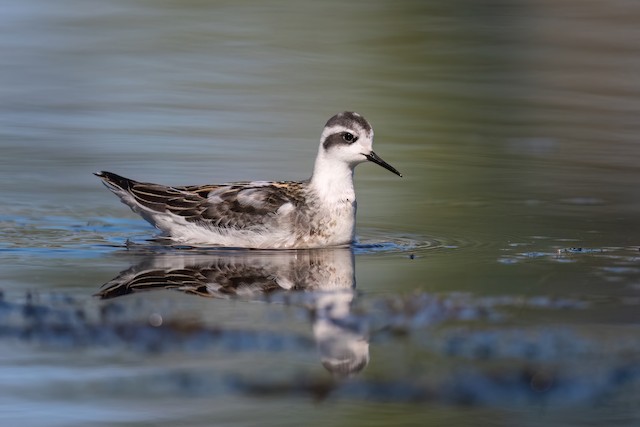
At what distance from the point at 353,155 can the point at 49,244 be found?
2.50 metres

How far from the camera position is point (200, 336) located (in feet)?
23.5

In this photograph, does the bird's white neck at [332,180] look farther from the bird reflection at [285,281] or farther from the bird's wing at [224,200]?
the bird reflection at [285,281]

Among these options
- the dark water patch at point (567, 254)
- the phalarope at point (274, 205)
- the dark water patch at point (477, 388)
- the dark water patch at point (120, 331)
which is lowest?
the dark water patch at point (477, 388)

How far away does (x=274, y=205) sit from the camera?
1060 cm

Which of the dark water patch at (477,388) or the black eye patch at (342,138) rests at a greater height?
the black eye patch at (342,138)

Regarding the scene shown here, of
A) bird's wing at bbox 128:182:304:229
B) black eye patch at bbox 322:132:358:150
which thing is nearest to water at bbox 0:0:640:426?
Result: bird's wing at bbox 128:182:304:229

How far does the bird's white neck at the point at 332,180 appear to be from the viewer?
1069 cm

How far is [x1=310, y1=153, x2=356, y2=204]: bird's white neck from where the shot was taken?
10.7 m

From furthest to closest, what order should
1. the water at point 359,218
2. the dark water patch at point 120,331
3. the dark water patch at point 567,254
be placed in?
the dark water patch at point 567,254 → the dark water patch at point 120,331 → the water at point 359,218

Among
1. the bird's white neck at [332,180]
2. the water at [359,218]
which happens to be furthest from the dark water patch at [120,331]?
the bird's white neck at [332,180]

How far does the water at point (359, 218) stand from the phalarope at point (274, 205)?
11.9 inches

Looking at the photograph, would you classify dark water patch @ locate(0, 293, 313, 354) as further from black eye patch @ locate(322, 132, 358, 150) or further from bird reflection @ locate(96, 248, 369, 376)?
Answer: black eye patch @ locate(322, 132, 358, 150)

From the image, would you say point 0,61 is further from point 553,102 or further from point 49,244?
point 49,244

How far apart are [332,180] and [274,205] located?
1.76ft
